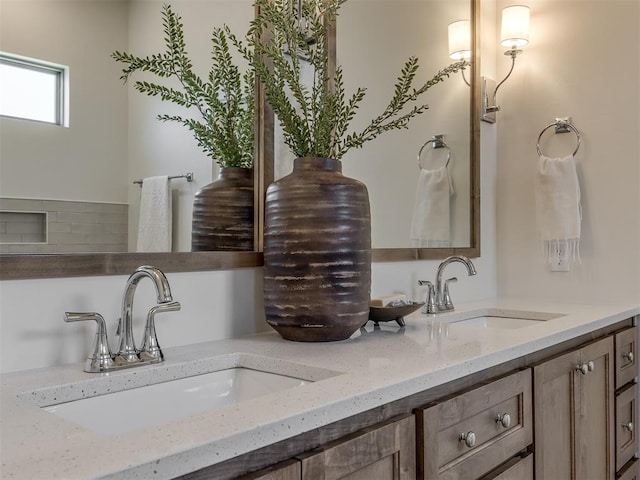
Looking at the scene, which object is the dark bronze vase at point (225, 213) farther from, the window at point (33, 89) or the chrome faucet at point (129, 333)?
the window at point (33, 89)

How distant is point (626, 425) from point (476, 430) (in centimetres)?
109

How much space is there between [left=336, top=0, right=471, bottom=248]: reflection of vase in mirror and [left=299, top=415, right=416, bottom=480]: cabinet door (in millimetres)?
901

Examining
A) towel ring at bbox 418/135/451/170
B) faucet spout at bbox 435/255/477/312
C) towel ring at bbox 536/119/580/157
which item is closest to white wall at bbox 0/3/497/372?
faucet spout at bbox 435/255/477/312

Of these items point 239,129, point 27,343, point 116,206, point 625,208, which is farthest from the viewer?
point 625,208

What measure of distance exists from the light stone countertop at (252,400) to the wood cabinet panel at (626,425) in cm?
46

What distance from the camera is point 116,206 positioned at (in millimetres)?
1108

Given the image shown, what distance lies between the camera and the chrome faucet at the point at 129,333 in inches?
38.6

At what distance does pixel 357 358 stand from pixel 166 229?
0.49 meters

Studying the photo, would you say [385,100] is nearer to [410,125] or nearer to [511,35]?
[410,125]

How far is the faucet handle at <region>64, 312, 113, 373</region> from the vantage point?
3.17 ft

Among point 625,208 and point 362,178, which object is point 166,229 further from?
point 625,208

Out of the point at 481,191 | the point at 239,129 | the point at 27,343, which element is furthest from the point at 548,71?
the point at 27,343

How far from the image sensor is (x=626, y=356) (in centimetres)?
186

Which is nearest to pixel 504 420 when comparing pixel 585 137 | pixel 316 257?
pixel 316 257
